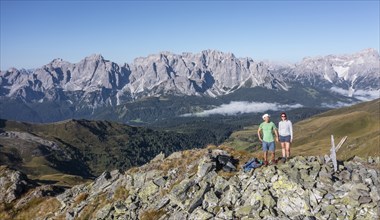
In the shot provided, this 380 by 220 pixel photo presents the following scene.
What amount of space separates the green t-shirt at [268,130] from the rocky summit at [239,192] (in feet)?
11.8

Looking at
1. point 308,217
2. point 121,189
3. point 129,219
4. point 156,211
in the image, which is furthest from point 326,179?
point 121,189

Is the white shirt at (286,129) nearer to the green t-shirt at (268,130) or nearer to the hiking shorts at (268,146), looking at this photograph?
the green t-shirt at (268,130)

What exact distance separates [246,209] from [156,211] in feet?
38.3

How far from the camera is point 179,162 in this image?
54.1m

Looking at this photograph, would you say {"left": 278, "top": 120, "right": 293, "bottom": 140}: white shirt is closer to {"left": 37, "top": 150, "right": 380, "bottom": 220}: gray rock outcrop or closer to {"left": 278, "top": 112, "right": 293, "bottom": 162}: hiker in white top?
{"left": 278, "top": 112, "right": 293, "bottom": 162}: hiker in white top

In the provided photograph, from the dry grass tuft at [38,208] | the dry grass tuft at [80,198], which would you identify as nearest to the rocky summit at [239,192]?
the dry grass tuft at [80,198]

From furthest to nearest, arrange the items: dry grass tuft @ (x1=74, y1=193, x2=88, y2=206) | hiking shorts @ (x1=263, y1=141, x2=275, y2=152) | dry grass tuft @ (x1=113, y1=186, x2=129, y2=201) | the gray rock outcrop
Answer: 1. dry grass tuft @ (x1=74, y1=193, x2=88, y2=206)
2. dry grass tuft @ (x1=113, y1=186, x2=129, y2=201)
3. hiking shorts @ (x1=263, y1=141, x2=275, y2=152)
4. the gray rock outcrop

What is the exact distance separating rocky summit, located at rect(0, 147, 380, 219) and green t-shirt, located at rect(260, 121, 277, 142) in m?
3.61

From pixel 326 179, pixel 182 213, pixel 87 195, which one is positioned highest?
pixel 326 179

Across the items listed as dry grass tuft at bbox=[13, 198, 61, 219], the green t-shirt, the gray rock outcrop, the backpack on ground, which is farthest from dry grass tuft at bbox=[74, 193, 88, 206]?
the green t-shirt

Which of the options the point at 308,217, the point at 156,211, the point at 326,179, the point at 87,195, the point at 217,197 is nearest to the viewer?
the point at 308,217

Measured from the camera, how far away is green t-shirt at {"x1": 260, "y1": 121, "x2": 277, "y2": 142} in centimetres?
4219

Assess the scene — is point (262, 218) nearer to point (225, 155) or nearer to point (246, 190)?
point (246, 190)

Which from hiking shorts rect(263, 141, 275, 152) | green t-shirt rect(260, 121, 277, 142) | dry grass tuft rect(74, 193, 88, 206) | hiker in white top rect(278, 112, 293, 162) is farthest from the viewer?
dry grass tuft rect(74, 193, 88, 206)
